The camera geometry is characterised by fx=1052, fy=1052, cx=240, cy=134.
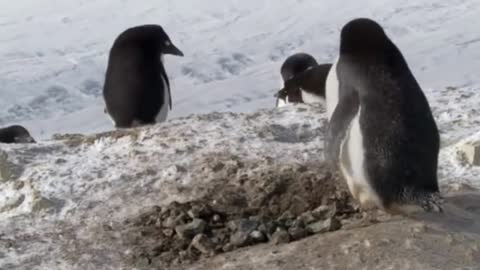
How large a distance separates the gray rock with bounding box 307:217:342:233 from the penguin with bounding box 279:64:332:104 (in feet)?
10.7

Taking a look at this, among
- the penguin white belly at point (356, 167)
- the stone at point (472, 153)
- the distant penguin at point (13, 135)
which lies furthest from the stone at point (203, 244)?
the distant penguin at point (13, 135)

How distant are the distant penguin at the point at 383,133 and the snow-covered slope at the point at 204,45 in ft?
35.8

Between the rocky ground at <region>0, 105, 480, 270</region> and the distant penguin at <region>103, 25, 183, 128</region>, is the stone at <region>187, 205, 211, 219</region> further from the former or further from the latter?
the distant penguin at <region>103, 25, 183, 128</region>

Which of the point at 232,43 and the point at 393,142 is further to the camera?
the point at 232,43

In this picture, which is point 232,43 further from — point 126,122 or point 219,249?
point 219,249

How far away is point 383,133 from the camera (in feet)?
14.2

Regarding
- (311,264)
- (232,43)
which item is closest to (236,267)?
(311,264)

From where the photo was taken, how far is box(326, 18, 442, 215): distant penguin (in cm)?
429

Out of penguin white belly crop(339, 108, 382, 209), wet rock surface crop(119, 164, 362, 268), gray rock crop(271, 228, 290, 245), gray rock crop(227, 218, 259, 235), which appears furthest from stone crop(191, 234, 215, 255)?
penguin white belly crop(339, 108, 382, 209)

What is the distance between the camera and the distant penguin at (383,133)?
4293 mm

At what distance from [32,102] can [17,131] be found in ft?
28.8

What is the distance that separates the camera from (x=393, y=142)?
4297 millimetres

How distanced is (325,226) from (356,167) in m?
0.32

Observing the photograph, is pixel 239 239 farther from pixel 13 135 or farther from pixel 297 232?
pixel 13 135
